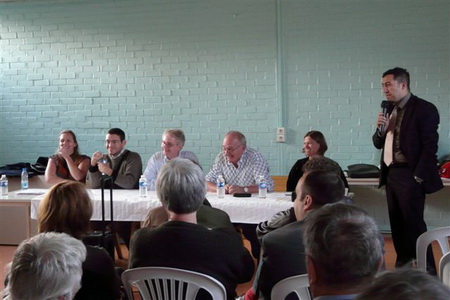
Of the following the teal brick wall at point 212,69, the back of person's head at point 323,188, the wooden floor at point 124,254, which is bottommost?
the wooden floor at point 124,254

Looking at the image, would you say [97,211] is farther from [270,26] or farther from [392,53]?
[392,53]

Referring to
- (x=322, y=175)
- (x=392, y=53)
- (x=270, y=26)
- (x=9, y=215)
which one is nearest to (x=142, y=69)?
(x=270, y=26)

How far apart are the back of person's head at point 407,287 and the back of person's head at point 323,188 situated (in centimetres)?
148

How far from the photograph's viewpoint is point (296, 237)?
2.06 m

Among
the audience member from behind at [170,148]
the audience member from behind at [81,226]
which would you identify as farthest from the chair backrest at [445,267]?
the audience member from behind at [170,148]

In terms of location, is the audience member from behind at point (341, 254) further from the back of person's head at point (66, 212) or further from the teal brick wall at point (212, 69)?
the teal brick wall at point (212, 69)

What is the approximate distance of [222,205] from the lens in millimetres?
4027

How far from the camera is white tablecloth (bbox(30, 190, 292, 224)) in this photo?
13.0 ft

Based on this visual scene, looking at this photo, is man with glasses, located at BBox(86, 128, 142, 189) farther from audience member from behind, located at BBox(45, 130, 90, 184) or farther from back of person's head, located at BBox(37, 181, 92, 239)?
back of person's head, located at BBox(37, 181, 92, 239)

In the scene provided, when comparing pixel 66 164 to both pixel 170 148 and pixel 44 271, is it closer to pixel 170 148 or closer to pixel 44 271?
pixel 170 148

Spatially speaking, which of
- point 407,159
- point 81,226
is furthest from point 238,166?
point 81,226

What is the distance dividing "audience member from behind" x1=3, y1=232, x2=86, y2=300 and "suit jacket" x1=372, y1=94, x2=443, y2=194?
3.00m

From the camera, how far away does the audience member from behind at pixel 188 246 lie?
6.87 feet

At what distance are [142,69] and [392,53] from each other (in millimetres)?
2900
